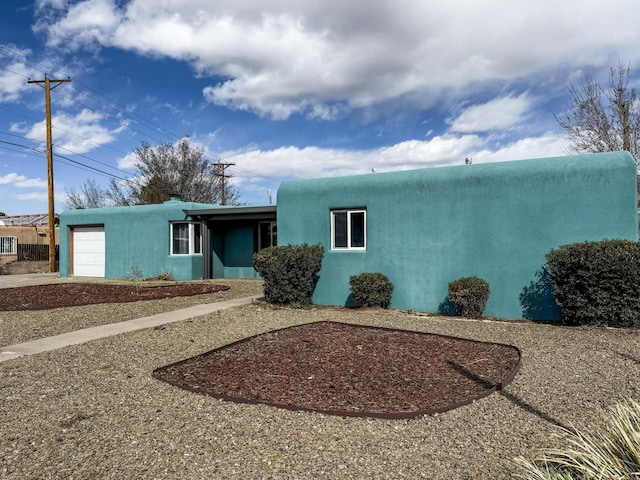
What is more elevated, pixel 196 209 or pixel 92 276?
pixel 196 209

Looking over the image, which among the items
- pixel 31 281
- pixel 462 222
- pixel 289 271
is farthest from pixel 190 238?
pixel 462 222

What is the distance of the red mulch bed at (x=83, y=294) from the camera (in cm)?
1195

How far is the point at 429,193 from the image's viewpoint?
403 inches

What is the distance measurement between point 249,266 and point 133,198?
22.7 meters

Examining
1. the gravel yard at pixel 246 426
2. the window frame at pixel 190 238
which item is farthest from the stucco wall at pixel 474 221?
the window frame at pixel 190 238

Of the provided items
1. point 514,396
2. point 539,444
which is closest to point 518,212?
point 514,396

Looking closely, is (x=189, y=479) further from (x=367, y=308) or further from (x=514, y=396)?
(x=367, y=308)

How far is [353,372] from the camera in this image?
554 centimetres

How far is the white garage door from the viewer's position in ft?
66.7

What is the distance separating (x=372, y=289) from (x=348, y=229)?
1.77m

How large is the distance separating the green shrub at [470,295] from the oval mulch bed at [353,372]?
209cm

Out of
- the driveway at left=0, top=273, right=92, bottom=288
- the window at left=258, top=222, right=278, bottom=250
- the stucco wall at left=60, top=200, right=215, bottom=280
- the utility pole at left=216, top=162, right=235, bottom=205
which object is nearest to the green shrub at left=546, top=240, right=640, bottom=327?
the window at left=258, top=222, right=278, bottom=250

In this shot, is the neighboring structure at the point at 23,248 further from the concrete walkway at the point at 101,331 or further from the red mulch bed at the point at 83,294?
the concrete walkway at the point at 101,331

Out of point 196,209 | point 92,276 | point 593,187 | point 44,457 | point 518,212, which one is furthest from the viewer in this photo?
point 92,276
